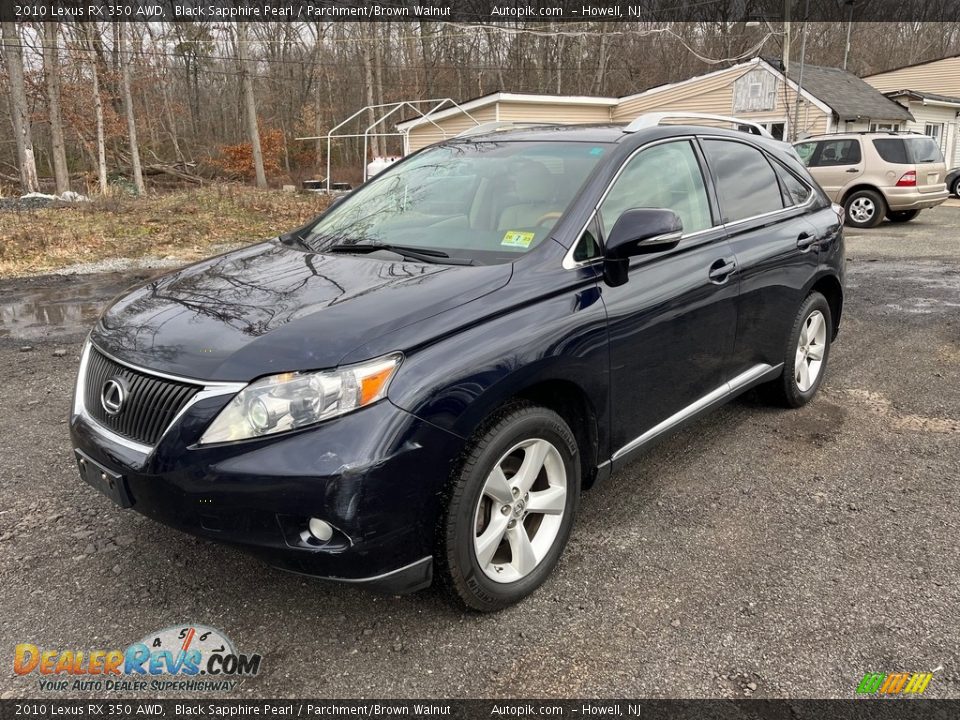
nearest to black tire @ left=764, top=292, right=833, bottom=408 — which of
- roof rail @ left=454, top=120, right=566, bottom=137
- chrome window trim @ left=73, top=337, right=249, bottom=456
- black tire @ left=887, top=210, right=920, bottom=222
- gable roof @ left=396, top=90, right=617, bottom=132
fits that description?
roof rail @ left=454, top=120, right=566, bottom=137

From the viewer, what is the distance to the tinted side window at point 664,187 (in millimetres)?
3205

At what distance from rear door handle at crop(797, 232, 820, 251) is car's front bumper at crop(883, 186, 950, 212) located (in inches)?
468

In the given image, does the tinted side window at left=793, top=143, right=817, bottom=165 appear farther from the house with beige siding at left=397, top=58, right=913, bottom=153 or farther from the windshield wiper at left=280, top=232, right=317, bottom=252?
the windshield wiper at left=280, top=232, right=317, bottom=252

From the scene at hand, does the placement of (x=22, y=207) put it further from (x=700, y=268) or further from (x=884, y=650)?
(x=884, y=650)

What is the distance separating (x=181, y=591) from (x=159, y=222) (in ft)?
42.6

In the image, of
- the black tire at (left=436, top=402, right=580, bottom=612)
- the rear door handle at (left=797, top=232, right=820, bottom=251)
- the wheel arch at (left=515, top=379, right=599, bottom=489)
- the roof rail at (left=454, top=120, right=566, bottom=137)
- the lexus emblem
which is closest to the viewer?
the black tire at (left=436, top=402, right=580, bottom=612)

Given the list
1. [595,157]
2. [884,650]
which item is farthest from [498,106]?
[884,650]

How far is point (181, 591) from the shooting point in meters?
2.78

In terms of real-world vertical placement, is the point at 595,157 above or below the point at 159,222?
above

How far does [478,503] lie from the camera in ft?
7.98

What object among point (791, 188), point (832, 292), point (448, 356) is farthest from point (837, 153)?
point (448, 356)

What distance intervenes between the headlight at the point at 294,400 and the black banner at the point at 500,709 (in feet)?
2.77

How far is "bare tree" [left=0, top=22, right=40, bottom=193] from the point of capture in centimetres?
2008

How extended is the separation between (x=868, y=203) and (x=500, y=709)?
50.9ft
